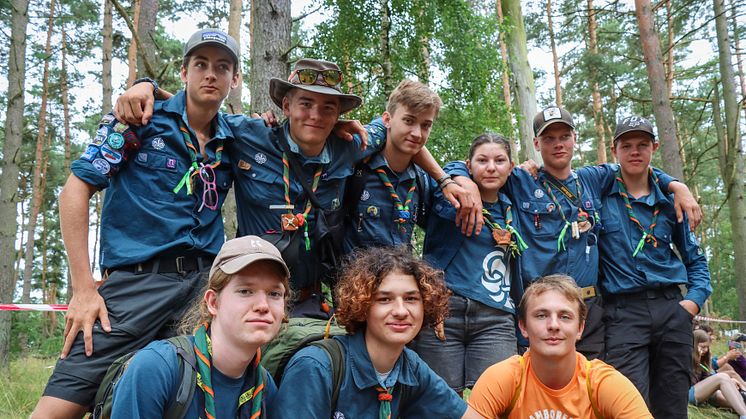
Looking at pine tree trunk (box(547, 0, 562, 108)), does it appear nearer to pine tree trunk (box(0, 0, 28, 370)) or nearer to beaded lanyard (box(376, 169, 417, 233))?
pine tree trunk (box(0, 0, 28, 370))

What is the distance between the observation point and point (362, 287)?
3.34 meters

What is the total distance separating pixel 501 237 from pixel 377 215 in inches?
38.5

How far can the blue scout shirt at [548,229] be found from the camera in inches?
176

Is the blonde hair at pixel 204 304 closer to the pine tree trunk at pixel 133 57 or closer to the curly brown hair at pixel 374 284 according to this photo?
the curly brown hair at pixel 374 284

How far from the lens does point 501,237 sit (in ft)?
14.1

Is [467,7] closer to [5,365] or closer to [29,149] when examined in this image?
[5,365]

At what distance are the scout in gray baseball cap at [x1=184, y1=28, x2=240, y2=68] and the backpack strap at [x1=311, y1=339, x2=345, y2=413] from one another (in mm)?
1919

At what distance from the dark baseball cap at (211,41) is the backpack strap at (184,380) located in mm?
1844

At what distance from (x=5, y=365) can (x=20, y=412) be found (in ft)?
15.2

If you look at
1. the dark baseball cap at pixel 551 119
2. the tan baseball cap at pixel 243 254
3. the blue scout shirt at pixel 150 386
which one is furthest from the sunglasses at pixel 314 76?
the blue scout shirt at pixel 150 386

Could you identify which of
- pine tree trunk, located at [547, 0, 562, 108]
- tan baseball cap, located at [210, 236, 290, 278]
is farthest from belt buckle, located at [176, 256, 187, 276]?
pine tree trunk, located at [547, 0, 562, 108]

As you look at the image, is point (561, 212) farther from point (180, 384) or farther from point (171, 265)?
point (180, 384)

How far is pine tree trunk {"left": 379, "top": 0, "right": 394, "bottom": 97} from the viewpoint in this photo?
1004 centimetres

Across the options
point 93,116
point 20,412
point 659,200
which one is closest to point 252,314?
point 659,200
